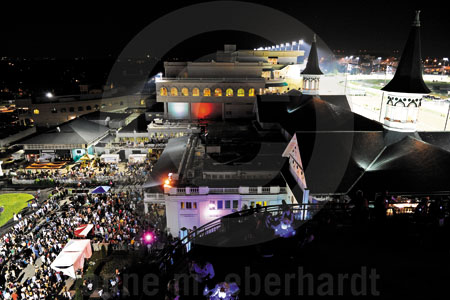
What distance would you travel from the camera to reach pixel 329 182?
52.1 ft

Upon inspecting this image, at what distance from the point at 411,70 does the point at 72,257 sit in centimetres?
2382

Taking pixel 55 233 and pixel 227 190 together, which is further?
pixel 55 233

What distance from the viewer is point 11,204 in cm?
2917

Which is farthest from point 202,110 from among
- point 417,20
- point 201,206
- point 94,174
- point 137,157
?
point 417,20

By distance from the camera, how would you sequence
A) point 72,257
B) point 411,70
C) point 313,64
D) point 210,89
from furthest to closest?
point 210,89 → point 313,64 → point 72,257 → point 411,70

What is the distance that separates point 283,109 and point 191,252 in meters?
→ 27.5

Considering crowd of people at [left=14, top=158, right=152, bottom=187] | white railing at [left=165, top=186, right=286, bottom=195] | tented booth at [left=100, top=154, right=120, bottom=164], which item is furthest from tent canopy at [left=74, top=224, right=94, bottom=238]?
tented booth at [left=100, top=154, right=120, bottom=164]

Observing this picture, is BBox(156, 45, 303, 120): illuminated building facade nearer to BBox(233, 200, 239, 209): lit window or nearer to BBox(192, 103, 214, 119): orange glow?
BBox(192, 103, 214, 119): orange glow

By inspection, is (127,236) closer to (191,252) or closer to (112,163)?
(191,252)

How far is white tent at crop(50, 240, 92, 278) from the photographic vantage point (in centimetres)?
1709

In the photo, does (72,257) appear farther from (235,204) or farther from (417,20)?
(417,20)

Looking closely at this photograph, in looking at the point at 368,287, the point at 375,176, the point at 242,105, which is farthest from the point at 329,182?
the point at 242,105

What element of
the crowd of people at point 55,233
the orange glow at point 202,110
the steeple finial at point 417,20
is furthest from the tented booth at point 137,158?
the steeple finial at point 417,20

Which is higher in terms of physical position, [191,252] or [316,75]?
[316,75]
